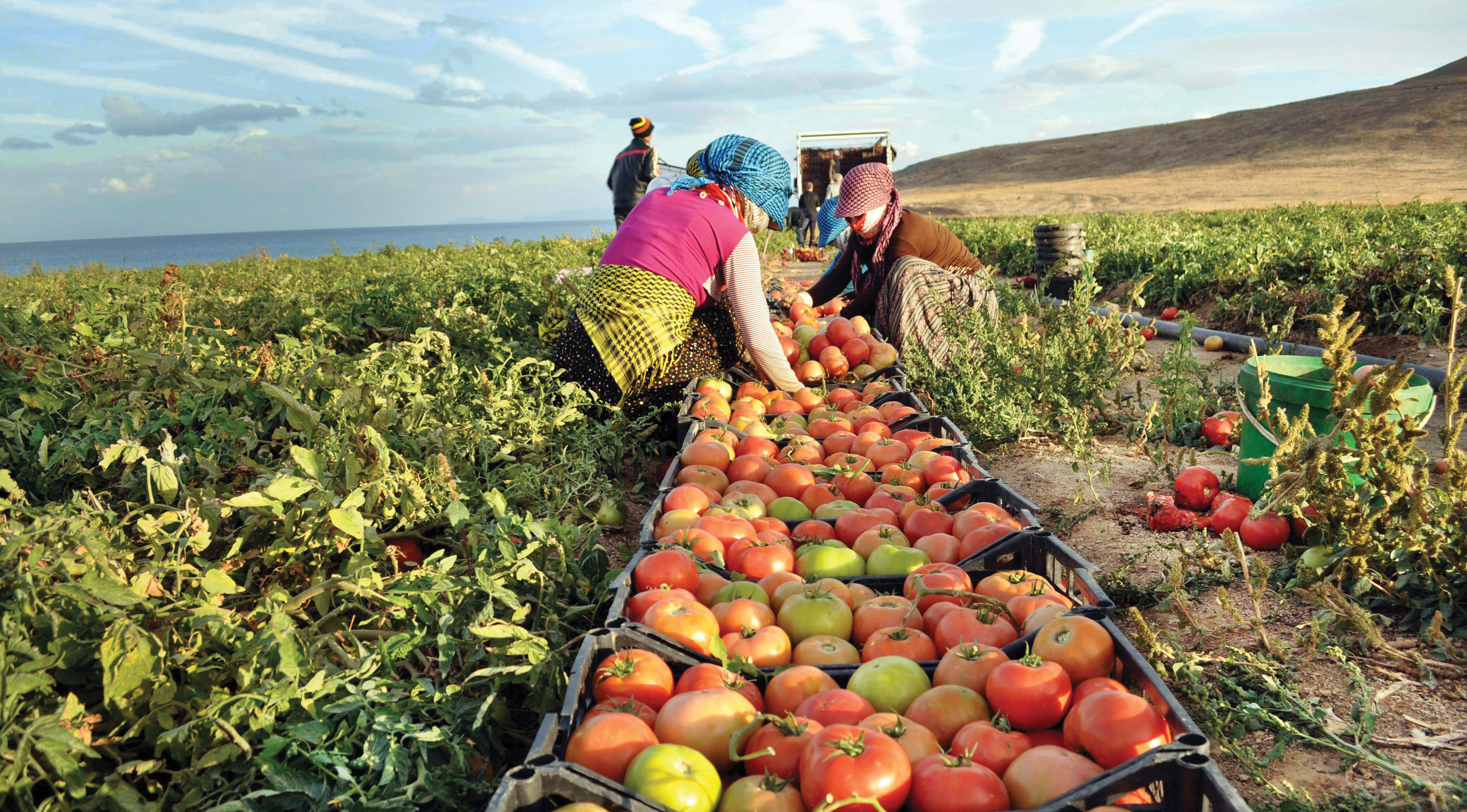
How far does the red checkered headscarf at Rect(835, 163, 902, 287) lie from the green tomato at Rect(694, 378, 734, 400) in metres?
1.93

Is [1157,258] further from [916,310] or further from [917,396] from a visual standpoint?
[917,396]

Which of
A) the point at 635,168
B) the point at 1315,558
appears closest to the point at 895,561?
the point at 1315,558

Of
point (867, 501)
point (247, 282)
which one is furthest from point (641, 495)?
point (247, 282)

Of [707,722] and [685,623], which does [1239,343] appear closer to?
[685,623]

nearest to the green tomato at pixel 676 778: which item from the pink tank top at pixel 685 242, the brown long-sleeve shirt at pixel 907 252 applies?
the pink tank top at pixel 685 242

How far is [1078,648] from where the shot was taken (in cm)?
167

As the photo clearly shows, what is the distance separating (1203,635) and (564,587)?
1874mm

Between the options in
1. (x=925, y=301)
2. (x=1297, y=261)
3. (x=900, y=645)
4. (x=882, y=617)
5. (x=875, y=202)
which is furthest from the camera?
(x=1297, y=261)

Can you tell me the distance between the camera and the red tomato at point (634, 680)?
1688 millimetres

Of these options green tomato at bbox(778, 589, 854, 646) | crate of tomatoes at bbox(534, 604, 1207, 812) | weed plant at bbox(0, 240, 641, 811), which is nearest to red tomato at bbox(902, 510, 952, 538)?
green tomato at bbox(778, 589, 854, 646)

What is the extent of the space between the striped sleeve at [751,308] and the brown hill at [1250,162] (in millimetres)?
29942

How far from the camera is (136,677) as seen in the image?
4.90 feet

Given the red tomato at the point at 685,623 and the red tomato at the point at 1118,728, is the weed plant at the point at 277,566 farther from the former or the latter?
the red tomato at the point at 1118,728

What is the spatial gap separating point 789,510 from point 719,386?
4.83 feet
